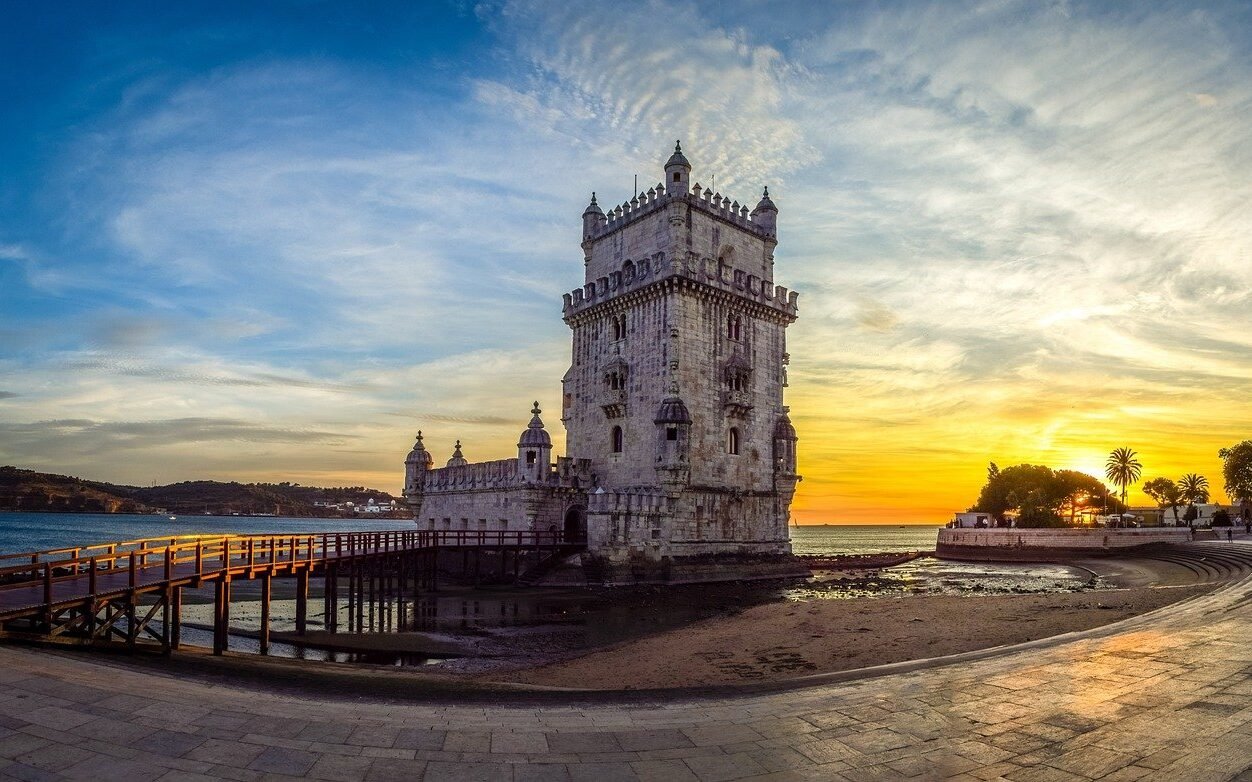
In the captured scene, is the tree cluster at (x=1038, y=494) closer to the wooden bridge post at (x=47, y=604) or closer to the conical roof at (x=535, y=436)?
the conical roof at (x=535, y=436)

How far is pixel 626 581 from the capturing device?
37656 mm

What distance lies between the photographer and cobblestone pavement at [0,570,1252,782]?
7.25 meters

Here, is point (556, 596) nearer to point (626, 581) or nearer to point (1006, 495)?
point (626, 581)

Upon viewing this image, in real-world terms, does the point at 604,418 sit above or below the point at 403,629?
above

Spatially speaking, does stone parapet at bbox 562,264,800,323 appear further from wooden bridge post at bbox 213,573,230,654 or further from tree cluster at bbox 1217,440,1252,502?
tree cluster at bbox 1217,440,1252,502

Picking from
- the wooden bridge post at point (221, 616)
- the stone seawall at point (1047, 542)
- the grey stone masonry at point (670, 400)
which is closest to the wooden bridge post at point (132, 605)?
the wooden bridge post at point (221, 616)

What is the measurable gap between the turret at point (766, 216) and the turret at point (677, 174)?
265 inches

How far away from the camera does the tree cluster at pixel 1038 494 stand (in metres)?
86.2

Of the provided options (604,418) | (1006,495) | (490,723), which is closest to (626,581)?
(604,418)

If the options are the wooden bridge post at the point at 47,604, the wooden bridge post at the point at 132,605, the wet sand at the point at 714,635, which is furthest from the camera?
the wet sand at the point at 714,635

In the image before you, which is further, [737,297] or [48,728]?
[737,297]

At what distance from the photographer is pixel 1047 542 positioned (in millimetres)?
69250

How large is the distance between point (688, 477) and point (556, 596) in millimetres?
9548

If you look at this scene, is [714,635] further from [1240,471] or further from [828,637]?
[1240,471]
